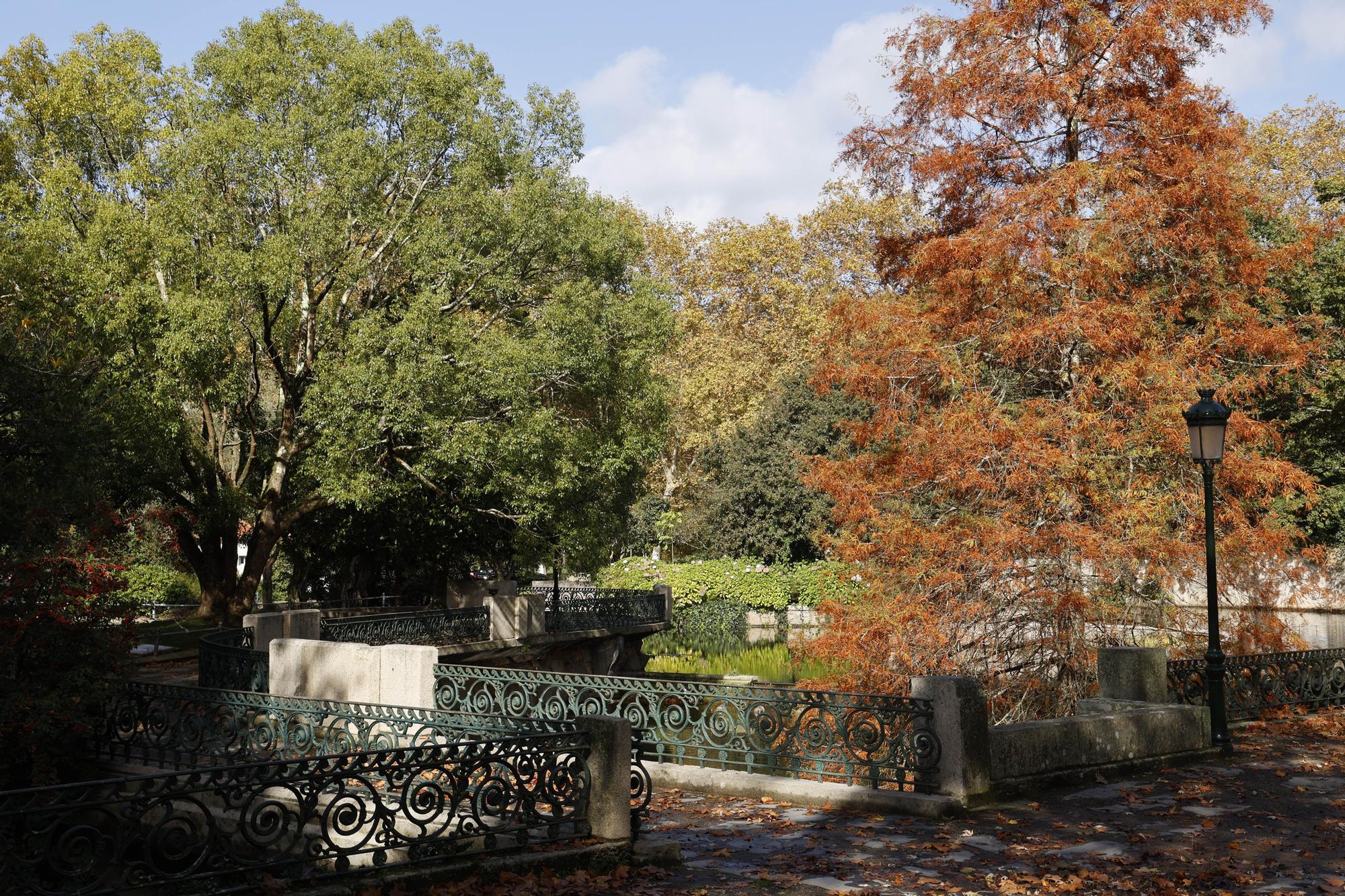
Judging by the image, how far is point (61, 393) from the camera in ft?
44.4

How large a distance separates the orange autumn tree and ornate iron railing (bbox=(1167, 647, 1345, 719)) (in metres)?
1.39

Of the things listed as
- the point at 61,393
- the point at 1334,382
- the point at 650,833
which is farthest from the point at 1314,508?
the point at 61,393

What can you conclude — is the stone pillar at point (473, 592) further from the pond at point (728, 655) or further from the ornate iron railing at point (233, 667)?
the ornate iron railing at point (233, 667)

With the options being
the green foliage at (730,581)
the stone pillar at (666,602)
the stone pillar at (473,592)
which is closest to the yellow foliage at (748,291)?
the green foliage at (730,581)

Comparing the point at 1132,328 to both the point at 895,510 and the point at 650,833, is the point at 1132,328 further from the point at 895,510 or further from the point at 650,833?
the point at 650,833

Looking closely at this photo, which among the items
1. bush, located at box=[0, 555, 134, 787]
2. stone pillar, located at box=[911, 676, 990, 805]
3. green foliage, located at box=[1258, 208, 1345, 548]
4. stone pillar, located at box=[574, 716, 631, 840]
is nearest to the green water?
green foliage, located at box=[1258, 208, 1345, 548]

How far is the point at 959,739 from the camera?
9.23m

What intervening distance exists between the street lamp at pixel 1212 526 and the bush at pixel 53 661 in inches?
447

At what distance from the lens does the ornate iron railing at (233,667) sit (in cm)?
1492

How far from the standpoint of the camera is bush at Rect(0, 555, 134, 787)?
11.3 m

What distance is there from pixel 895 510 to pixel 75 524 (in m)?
11.2

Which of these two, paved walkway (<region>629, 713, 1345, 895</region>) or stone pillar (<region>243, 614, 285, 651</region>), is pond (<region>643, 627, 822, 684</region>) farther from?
paved walkway (<region>629, 713, 1345, 895</region>)

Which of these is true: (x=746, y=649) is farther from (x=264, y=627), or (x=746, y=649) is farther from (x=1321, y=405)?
(x=264, y=627)

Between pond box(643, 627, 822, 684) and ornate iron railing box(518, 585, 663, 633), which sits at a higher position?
ornate iron railing box(518, 585, 663, 633)
